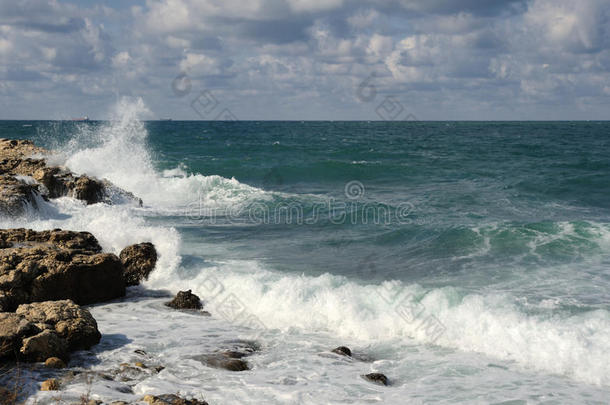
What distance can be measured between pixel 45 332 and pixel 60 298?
109 inches

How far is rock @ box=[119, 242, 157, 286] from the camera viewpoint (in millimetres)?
11797

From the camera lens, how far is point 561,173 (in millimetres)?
29500

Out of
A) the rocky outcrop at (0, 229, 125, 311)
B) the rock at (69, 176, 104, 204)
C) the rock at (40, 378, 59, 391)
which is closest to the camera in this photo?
the rock at (40, 378, 59, 391)

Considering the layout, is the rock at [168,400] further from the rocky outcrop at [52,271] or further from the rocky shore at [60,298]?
the rocky outcrop at [52,271]

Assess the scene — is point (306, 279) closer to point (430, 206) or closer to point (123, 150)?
point (430, 206)

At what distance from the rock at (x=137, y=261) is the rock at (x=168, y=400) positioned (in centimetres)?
573

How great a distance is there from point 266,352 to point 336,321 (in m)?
1.84

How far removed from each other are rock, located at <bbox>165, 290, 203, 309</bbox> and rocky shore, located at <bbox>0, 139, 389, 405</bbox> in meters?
0.02

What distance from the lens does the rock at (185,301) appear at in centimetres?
1043

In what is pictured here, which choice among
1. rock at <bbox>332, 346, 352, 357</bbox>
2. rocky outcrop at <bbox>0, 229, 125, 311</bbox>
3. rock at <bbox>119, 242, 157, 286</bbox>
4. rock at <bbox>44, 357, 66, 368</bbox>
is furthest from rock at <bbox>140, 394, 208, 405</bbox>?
rock at <bbox>119, 242, 157, 286</bbox>

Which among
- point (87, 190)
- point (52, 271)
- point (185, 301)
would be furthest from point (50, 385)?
point (87, 190)

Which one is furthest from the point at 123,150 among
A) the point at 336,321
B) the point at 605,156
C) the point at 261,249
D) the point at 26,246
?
the point at 605,156

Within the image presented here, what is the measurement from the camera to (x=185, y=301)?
1046 cm

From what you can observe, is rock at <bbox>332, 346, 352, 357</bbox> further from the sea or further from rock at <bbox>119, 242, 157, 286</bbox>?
rock at <bbox>119, 242, 157, 286</bbox>
